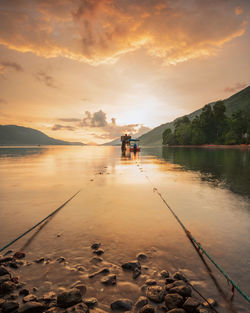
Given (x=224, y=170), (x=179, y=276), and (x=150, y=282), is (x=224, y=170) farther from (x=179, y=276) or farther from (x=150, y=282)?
(x=150, y=282)

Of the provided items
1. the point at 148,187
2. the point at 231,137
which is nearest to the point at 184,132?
the point at 231,137

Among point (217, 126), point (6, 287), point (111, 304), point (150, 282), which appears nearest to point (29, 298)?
point (6, 287)

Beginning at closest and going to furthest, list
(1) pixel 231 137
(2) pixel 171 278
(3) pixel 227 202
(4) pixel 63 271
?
1. (2) pixel 171 278
2. (4) pixel 63 271
3. (3) pixel 227 202
4. (1) pixel 231 137

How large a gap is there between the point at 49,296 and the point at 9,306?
0.58m

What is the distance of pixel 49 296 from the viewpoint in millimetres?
3301

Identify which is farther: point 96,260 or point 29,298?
point 96,260

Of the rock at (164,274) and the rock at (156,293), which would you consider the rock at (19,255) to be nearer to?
the rock at (156,293)

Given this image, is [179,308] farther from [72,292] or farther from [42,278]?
[42,278]

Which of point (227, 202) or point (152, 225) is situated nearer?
point (152, 225)

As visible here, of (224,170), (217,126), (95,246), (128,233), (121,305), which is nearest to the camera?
(121,305)

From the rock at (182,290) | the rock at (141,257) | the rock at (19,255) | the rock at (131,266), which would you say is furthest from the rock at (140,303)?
the rock at (19,255)

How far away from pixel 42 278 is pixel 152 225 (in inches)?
142

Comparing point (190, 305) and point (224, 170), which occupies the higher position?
point (224, 170)

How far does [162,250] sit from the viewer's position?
4824 millimetres
